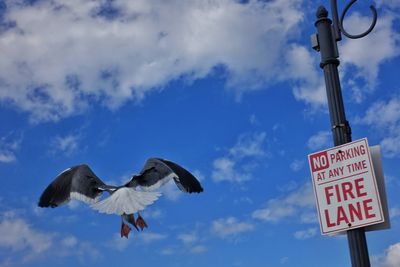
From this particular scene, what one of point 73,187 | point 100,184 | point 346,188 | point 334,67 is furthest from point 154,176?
point 346,188

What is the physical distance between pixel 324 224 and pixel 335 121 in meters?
0.93

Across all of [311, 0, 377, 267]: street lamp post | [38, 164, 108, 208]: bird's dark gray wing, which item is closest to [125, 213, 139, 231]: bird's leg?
[38, 164, 108, 208]: bird's dark gray wing

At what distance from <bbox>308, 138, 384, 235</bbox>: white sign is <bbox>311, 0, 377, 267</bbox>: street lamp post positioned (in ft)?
0.39

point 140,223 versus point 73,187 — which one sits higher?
point 73,187

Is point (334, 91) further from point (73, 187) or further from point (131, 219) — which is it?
point (73, 187)

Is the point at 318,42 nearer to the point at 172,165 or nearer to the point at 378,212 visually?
the point at 378,212

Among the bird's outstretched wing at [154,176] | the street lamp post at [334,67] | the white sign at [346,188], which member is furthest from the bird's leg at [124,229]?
the street lamp post at [334,67]

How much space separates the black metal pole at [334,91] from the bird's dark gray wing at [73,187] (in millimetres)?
6677

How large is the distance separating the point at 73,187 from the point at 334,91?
23.7ft

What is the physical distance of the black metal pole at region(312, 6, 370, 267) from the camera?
475 centimetres

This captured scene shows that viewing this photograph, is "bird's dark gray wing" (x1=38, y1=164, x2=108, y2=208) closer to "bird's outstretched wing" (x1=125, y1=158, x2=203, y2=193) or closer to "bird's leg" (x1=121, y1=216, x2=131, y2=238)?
"bird's outstretched wing" (x1=125, y1=158, x2=203, y2=193)

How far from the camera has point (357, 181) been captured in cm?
489

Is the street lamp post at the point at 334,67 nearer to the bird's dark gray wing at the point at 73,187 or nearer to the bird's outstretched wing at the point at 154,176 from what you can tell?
the bird's outstretched wing at the point at 154,176

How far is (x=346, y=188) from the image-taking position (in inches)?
194
